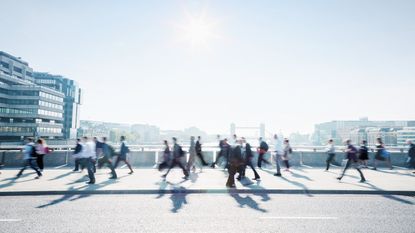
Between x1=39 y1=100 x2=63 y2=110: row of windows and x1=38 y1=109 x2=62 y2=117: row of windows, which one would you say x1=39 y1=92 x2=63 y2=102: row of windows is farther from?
x1=38 y1=109 x2=62 y2=117: row of windows

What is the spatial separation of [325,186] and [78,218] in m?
8.11

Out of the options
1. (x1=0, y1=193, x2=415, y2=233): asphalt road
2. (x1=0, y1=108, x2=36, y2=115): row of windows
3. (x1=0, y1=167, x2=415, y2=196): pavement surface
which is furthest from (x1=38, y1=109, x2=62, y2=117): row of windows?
(x1=0, y1=193, x2=415, y2=233): asphalt road

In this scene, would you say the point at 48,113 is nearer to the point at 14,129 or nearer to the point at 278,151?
the point at 14,129

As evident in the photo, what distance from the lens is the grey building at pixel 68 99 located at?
10775 centimetres

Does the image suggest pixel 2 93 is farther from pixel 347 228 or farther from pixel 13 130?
pixel 347 228

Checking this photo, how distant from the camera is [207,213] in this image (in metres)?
6.41

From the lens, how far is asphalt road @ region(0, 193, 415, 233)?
5453 millimetres

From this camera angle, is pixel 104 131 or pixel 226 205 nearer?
pixel 226 205

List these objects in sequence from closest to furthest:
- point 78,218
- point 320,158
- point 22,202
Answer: point 78,218 < point 22,202 < point 320,158

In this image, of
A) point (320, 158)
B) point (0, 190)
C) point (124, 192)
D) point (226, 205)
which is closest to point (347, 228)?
point (226, 205)

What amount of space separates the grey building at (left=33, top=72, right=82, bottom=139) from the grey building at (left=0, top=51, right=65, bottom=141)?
55.0 feet

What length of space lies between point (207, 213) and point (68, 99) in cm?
12876

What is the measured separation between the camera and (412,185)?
31.8ft

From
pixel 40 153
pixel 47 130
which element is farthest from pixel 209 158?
pixel 47 130
